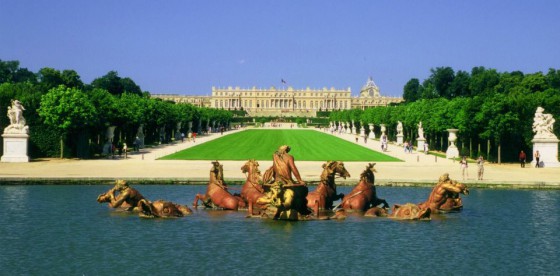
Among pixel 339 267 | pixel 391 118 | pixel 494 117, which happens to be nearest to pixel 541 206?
pixel 339 267

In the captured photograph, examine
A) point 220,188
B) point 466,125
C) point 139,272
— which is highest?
point 466,125

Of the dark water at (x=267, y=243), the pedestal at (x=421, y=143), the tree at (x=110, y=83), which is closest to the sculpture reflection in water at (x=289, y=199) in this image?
the dark water at (x=267, y=243)

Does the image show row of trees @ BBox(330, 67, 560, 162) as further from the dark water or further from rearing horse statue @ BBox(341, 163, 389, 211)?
rearing horse statue @ BBox(341, 163, 389, 211)

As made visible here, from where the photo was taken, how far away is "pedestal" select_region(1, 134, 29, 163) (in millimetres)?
38969

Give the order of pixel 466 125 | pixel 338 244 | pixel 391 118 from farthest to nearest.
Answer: pixel 391 118, pixel 466 125, pixel 338 244

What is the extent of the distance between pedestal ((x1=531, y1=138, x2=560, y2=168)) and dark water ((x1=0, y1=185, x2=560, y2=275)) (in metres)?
17.1

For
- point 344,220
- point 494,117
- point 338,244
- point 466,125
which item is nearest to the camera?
point 338,244

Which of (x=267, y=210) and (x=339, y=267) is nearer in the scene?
(x=339, y=267)

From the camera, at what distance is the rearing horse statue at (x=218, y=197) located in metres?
20.9

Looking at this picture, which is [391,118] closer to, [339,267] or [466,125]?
[466,125]

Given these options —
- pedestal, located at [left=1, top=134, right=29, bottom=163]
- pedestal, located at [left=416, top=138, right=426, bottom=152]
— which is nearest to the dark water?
Answer: pedestal, located at [left=1, top=134, right=29, bottom=163]

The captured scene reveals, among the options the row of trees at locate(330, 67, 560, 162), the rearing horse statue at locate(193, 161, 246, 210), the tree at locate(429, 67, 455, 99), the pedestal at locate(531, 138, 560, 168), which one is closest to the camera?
the rearing horse statue at locate(193, 161, 246, 210)

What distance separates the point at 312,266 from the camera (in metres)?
14.7

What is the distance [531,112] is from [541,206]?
79.5ft
